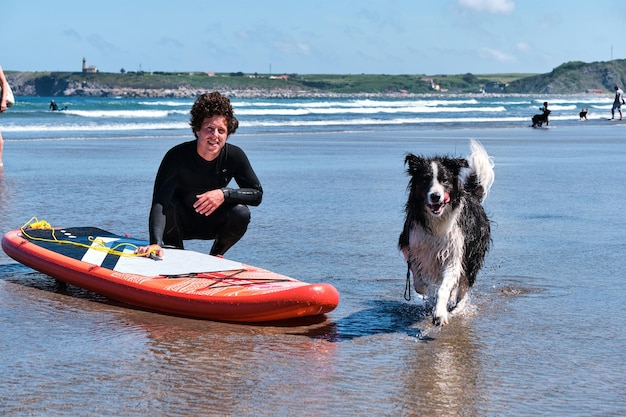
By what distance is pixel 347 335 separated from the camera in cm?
543

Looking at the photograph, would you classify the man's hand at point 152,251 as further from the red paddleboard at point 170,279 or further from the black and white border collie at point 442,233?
the black and white border collie at point 442,233

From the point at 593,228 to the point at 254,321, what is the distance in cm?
490

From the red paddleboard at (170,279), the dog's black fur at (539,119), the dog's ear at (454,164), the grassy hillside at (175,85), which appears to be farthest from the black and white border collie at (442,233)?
the grassy hillside at (175,85)

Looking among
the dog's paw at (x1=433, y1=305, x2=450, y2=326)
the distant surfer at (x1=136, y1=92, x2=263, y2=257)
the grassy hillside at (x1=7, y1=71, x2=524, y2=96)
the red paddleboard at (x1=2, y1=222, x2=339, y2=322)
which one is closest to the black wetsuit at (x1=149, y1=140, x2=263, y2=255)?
the distant surfer at (x1=136, y1=92, x2=263, y2=257)

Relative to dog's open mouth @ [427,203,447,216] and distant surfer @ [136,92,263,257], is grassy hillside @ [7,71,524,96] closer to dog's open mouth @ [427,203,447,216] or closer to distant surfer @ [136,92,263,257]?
distant surfer @ [136,92,263,257]

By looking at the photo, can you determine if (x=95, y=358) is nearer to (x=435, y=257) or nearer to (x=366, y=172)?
(x=435, y=257)

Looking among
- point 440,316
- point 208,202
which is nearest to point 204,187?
point 208,202

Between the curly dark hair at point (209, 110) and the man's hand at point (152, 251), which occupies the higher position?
the curly dark hair at point (209, 110)

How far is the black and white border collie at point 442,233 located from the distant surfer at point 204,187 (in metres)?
1.33

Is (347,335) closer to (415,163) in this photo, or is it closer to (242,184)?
(415,163)

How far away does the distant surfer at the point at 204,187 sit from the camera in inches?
257

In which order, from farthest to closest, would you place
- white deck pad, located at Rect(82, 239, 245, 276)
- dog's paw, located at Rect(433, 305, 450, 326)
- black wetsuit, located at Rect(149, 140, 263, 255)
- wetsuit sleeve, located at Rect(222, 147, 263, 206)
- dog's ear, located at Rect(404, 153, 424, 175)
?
wetsuit sleeve, located at Rect(222, 147, 263, 206) < black wetsuit, located at Rect(149, 140, 263, 255) < white deck pad, located at Rect(82, 239, 245, 276) < dog's ear, located at Rect(404, 153, 424, 175) < dog's paw, located at Rect(433, 305, 450, 326)

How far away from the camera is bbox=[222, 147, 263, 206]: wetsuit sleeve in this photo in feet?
22.0

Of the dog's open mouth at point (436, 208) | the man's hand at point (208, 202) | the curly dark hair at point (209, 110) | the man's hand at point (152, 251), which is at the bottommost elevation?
the man's hand at point (152, 251)
